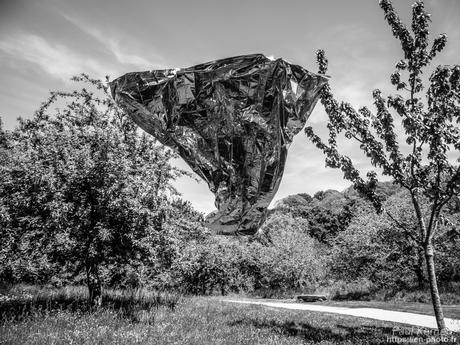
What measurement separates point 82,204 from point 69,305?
2675 mm

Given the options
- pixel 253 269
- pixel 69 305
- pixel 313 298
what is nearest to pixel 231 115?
pixel 69 305

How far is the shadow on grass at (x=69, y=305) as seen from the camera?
6.81 m

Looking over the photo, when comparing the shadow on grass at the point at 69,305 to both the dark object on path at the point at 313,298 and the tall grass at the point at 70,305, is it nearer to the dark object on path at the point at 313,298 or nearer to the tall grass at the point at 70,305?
the tall grass at the point at 70,305

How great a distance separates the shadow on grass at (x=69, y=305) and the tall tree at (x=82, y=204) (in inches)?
29.6

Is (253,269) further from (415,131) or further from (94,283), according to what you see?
(415,131)

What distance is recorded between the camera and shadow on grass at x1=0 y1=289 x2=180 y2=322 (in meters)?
6.81

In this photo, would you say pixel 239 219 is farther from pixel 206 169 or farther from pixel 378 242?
pixel 378 242

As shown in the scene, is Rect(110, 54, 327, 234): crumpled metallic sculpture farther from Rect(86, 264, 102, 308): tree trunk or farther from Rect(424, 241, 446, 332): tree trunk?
Rect(86, 264, 102, 308): tree trunk

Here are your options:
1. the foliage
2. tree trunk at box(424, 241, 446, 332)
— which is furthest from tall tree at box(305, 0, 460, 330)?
the foliage

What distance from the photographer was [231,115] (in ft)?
7.80

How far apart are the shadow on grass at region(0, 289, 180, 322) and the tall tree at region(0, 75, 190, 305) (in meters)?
0.75

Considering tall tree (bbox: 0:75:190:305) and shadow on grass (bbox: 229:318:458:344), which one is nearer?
shadow on grass (bbox: 229:318:458:344)

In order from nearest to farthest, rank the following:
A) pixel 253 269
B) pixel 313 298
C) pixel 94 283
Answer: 1. pixel 94 283
2. pixel 313 298
3. pixel 253 269

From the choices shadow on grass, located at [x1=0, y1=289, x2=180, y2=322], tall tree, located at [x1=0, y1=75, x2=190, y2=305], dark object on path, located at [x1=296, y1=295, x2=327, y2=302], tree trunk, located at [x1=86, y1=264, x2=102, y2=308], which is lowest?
dark object on path, located at [x1=296, y1=295, x2=327, y2=302]
